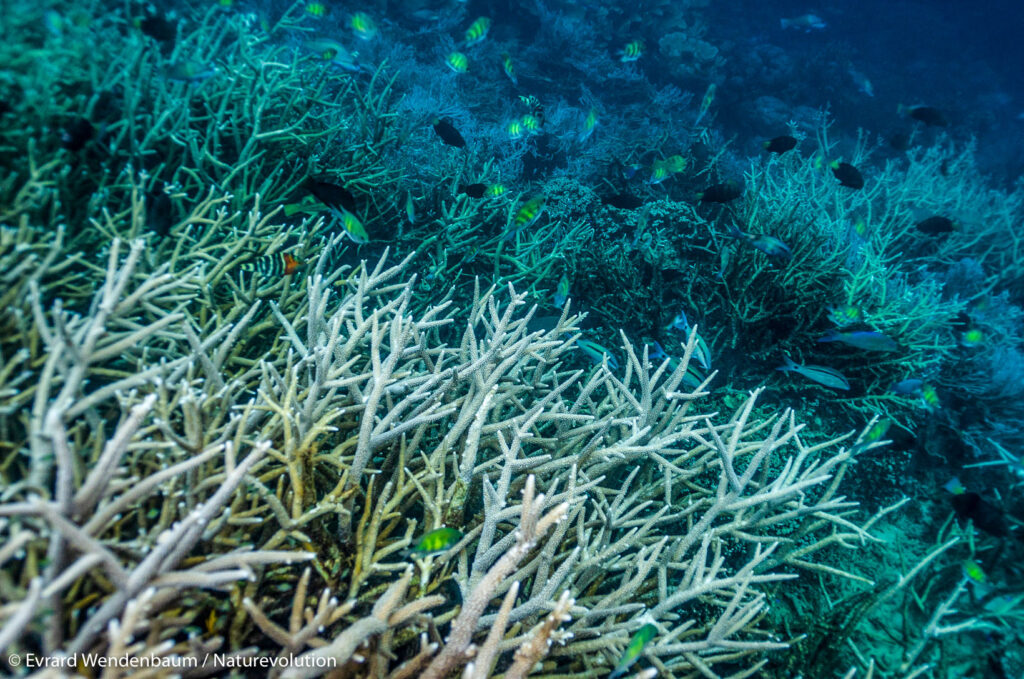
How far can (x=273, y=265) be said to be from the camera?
324cm

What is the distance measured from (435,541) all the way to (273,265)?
7.70ft

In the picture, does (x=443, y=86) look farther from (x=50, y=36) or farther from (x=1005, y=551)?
(x=1005, y=551)

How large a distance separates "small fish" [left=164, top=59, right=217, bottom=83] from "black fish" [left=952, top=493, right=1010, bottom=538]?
6411 mm

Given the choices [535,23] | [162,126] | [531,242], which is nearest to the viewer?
[162,126]

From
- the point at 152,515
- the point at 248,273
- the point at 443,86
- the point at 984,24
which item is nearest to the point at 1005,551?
the point at 152,515

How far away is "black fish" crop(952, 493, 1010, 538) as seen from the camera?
338 centimetres

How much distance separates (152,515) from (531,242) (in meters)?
4.07

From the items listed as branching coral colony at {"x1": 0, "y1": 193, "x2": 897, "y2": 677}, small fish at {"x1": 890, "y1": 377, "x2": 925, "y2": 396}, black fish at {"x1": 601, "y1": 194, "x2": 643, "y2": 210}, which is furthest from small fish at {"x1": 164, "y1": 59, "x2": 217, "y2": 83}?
small fish at {"x1": 890, "y1": 377, "x2": 925, "y2": 396}

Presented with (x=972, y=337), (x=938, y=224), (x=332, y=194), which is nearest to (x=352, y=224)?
(x=332, y=194)

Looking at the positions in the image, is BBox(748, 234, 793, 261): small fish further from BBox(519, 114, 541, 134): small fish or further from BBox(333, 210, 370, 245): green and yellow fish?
BBox(333, 210, 370, 245): green and yellow fish

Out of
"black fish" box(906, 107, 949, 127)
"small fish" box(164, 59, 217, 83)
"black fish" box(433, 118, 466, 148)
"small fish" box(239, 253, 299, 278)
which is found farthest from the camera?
"black fish" box(906, 107, 949, 127)

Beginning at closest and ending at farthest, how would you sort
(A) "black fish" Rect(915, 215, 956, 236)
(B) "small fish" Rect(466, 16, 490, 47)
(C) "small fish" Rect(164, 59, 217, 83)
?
1. (C) "small fish" Rect(164, 59, 217, 83)
2. (A) "black fish" Rect(915, 215, 956, 236)
3. (B) "small fish" Rect(466, 16, 490, 47)

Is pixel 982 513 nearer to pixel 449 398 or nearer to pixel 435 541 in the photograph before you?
pixel 449 398

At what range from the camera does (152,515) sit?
5.40ft
